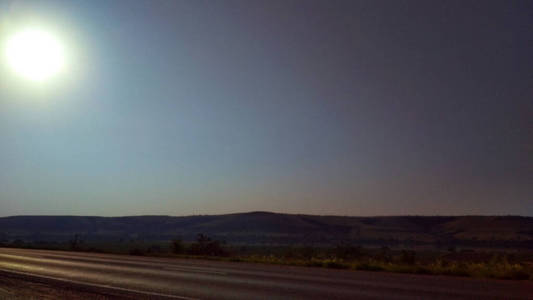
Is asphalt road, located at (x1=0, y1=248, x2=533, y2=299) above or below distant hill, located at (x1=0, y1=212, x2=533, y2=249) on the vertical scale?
below

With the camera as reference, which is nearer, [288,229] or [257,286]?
[257,286]

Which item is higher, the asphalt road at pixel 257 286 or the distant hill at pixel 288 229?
the distant hill at pixel 288 229

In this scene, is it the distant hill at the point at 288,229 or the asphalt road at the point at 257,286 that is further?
the distant hill at the point at 288,229

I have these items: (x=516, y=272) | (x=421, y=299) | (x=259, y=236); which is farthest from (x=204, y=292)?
(x=259, y=236)

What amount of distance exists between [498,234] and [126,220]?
94549mm

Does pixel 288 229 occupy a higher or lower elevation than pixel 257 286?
higher

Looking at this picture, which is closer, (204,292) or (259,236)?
(204,292)

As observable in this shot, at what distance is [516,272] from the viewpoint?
19.7 meters

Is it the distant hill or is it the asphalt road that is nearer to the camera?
the asphalt road

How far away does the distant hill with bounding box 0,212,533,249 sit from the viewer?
338 feet

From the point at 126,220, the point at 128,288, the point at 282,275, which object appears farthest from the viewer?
the point at 126,220

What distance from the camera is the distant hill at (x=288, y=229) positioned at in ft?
338

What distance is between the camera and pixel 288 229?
410 feet

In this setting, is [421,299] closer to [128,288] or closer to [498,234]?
[128,288]
